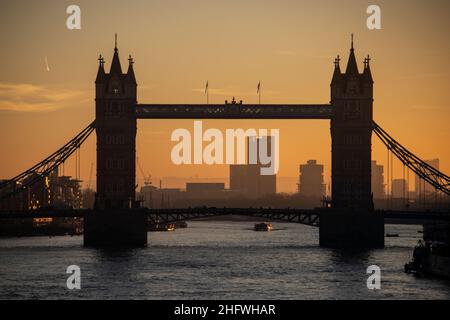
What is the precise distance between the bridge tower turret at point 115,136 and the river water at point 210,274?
847cm

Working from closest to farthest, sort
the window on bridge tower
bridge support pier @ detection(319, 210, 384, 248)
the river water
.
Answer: the river water < bridge support pier @ detection(319, 210, 384, 248) < the window on bridge tower

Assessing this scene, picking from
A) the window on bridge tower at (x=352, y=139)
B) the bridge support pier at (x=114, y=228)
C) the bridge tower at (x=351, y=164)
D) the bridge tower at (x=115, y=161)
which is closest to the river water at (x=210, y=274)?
the bridge support pier at (x=114, y=228)

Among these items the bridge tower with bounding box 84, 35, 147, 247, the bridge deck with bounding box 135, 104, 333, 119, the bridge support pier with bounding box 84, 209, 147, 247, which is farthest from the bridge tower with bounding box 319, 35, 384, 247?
the bridge tower with bounding box 84, 35, 147, 247

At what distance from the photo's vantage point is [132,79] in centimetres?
16725

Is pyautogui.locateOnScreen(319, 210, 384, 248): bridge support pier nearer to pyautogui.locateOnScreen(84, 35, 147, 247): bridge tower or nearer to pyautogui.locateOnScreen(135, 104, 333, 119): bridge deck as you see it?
pyautogui.locateOnScreen(135, 104, 333, 119): bridge deck

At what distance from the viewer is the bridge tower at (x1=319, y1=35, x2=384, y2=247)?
16512 centimetres

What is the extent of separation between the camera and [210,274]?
12356cm

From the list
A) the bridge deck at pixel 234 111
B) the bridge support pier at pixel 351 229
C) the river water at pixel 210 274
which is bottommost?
the river water at pixel 210 274

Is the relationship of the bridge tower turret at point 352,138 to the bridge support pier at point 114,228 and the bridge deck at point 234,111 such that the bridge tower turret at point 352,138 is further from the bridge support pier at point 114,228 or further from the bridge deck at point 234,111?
the bridge support pier at point 114,228

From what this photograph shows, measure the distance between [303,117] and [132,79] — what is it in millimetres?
22371

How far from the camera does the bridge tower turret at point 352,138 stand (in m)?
167
